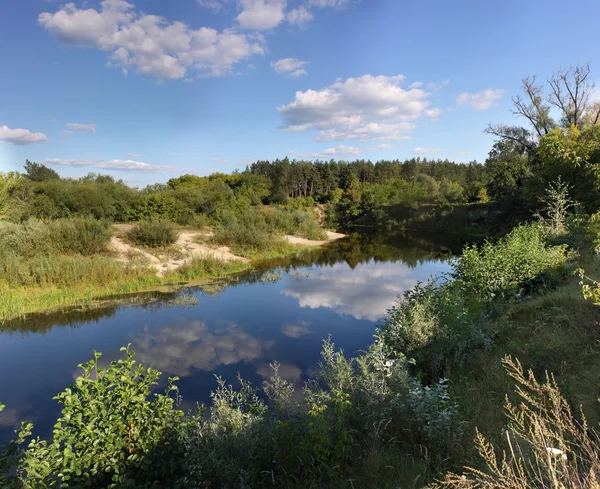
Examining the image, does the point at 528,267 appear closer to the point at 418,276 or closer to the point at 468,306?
the point at 468,306

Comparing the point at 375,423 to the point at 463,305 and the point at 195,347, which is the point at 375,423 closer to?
the point at 463,305

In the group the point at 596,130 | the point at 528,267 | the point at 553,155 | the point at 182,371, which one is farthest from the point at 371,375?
the point at 596,130

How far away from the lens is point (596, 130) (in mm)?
18250

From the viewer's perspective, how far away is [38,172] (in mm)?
38938

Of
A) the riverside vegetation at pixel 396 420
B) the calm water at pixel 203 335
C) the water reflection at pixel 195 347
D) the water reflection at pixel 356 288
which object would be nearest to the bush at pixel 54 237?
the calm water at pixel 203 335

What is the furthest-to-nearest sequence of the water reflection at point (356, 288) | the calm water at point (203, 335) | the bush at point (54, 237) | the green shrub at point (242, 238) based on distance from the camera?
the green shrub at point (242, 238), the bush at point (54, 237), the water reflection at point (356, 288), the calm water at point (203, 335)

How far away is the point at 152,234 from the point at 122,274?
516cm

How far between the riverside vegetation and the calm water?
1733mm

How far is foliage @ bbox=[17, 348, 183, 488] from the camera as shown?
9.58 ft

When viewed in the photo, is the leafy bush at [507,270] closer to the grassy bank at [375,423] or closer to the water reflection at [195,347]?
the grassy bank at [375,423]

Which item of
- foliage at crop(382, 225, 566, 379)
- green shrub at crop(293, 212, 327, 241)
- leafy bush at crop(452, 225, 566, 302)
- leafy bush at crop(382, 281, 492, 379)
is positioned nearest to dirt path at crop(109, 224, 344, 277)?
green shrub at crop(293, 212, 327, 241)

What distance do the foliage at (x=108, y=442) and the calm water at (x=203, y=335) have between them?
4480 mm

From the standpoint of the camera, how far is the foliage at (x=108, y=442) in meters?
2.92

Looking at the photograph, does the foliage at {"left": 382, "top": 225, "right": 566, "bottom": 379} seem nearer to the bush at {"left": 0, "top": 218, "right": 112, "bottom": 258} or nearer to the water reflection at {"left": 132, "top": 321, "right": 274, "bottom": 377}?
the water reflection at {"left": 132, "top": 321, "right": 274, "bottom": 377}
